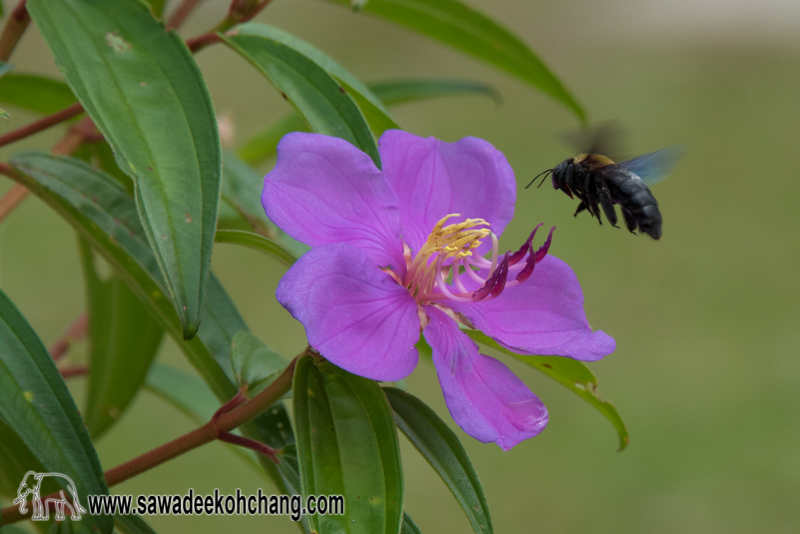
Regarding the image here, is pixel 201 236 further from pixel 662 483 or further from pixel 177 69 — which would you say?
pixel 662 483

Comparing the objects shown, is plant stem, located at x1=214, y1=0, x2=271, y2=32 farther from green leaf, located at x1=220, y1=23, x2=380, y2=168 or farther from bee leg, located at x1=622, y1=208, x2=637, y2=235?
bee leg, located at x1=622, y1=208, x2=637, y2=235

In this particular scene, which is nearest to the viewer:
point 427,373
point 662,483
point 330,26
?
point 662,483

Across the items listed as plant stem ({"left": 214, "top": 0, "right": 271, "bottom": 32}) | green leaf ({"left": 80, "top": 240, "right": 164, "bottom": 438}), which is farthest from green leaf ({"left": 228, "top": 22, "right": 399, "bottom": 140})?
green leaf ({"left": 80, "top": 240, "right": 164, "bottom": 438})

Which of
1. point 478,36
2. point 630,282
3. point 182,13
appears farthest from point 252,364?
point 630,282

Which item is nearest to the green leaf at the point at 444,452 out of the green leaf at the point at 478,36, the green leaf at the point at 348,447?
the green leaf at the point at 348,447

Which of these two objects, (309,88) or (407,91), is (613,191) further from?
(407,91)

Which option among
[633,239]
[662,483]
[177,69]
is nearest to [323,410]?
[177,69]

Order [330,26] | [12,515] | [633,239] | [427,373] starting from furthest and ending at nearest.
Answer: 1. [330,26]
2. [633,239]
3. [427,373]
4. [12,515]
